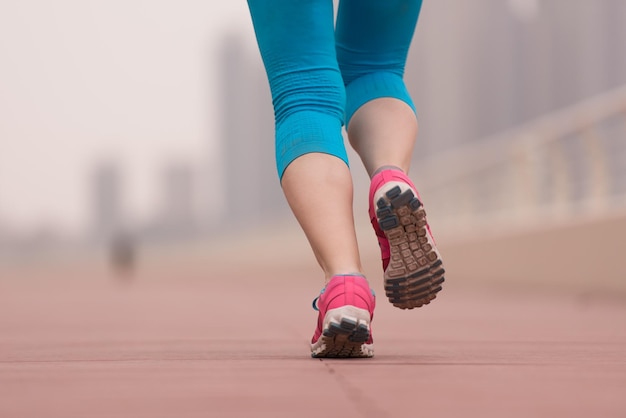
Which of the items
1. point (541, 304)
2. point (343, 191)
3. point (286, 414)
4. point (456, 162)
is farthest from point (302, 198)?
point (456, 162)

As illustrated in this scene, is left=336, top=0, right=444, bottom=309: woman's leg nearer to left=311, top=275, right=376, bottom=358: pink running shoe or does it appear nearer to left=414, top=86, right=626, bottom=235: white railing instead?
left=311, top=275, right=376, bottom=358: pink running shoe

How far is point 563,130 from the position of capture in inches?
245

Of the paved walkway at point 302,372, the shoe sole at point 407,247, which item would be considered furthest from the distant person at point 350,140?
the paved walkway at point 302,372

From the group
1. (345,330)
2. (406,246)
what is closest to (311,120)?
(406,246)

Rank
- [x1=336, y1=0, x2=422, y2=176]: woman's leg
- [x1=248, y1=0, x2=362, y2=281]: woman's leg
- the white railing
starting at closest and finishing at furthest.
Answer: [x1=248, y1=0, x2=362, y2=281]: woman's leg < [x1=336, y1=0, x2=422, y2=176]: woman's leg < the white railing

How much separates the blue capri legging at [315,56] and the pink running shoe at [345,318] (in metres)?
0.28

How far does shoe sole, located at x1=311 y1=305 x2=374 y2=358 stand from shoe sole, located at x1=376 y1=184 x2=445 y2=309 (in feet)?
0.30

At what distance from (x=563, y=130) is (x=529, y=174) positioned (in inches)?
35.0

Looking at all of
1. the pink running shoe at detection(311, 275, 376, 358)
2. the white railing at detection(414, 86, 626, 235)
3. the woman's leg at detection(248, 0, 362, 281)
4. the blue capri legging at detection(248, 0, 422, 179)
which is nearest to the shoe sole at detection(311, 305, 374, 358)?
the pink running shoe at detection(311, 275, 376, 358)

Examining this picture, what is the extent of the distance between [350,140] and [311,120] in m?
0.19

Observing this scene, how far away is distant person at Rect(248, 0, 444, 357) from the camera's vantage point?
1862 mm

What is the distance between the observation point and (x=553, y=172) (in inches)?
252

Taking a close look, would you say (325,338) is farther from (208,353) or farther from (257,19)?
(257,19)

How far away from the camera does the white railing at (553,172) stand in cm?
552
